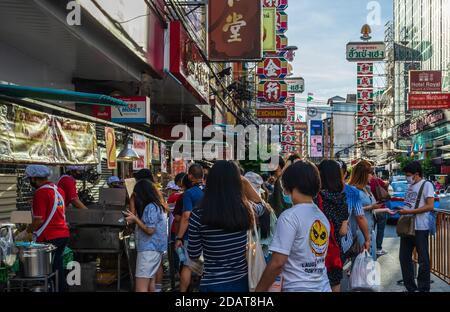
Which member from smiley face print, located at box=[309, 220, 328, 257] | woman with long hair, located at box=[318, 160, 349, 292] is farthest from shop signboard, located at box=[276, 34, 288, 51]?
smiley face print, located at box=[309, 220, 328, 257]

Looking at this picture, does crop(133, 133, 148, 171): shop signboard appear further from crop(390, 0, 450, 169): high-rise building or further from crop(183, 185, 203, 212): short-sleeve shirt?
crop(390, 0, 450, 169): high-rise building

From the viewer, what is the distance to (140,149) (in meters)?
13.6

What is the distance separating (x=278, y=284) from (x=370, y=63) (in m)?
37.4

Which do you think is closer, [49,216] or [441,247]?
[49,216]

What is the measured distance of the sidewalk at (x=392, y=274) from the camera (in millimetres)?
8713

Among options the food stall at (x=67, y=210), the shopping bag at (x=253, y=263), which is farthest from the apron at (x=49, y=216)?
the shopping bag at (x=253, y=263)

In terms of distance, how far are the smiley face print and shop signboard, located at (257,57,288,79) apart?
26.0 m

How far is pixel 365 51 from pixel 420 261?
31.5 metres

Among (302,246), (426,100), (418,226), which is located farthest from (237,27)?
(426,100)

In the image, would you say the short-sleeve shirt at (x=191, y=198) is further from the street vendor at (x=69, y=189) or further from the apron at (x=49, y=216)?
the street vendor at (x=69, y=189)

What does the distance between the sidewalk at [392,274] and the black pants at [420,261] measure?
53 centimetres

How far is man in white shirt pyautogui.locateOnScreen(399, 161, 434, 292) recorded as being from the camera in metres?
7.86

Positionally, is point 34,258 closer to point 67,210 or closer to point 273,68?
point 67,210

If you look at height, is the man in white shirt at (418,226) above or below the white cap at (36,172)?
below
